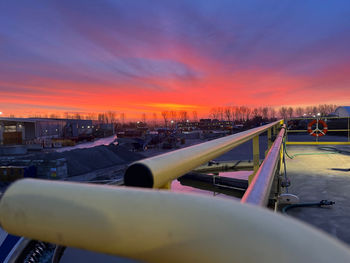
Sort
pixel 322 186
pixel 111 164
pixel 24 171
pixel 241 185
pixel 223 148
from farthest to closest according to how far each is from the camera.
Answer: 1. pixel 111 164
2. pixel 24 171
3. pixel 241 185
4. pixel 322 186
5. pixel 223 148

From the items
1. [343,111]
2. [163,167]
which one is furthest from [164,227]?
[343,111]

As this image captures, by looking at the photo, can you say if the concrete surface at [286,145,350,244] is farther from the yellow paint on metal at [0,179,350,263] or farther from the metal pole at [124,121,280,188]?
the yellow paint on metal at [0,179,350,263]

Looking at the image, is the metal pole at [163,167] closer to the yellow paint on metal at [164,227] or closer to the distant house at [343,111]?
the yellow paint on metal at [164,227]

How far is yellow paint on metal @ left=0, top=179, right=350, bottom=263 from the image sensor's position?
0.27 m

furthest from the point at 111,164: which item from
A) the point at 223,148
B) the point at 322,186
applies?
the point at 223,148

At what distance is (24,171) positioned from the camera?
12.1m

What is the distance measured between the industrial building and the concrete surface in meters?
32.1

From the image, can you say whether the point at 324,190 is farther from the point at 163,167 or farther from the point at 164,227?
the point at 164,227

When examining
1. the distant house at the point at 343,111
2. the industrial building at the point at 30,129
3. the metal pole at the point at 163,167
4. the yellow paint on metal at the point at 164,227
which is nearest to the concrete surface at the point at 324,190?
the metal pole at the point at 163,167

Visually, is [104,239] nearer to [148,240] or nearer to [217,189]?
[148,240]

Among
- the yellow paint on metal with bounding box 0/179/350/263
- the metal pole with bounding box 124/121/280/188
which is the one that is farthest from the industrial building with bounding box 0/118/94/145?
the yellow paint on metal with bounding box 0/179/350/263

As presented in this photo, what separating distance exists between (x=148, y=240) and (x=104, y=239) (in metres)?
0.06

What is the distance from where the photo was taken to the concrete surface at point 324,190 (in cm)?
211

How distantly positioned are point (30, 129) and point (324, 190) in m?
39.1
